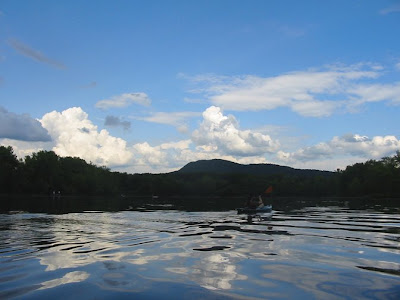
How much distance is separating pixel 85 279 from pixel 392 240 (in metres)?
14.7

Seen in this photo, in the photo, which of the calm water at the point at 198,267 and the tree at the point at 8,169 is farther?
the tree at the point at 8,169

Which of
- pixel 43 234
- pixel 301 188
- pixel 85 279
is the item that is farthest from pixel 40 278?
pixel 301 188

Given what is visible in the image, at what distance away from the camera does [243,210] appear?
127 feet

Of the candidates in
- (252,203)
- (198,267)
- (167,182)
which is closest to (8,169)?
(167,182)

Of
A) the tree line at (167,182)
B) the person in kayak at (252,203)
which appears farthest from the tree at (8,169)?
the person in kayak at (252,203)

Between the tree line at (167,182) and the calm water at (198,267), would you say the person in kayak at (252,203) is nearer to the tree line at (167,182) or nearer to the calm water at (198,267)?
the calm water at (198,267)

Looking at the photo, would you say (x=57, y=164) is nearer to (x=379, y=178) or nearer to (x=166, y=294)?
(x=379, y=178)

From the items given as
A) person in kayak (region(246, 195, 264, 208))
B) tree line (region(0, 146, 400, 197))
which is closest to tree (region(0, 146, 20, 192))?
tree line (region(0, 146, 400, 197))

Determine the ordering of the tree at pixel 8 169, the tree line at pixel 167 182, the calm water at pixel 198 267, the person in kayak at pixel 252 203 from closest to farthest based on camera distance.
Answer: the calm water at pixel 198 267, the person in kayak at pixel 252 203, the tree at pixel 8 169, the tree line at pixel 167 182

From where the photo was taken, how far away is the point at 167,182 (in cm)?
17812

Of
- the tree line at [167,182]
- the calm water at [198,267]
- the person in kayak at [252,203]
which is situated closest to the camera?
the calm water at [198,267]

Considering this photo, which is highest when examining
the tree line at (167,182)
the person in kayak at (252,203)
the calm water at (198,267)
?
the tree line at (167,182)

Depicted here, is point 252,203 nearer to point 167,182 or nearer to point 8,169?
point 8,169

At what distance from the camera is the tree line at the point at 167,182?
5153 inches
